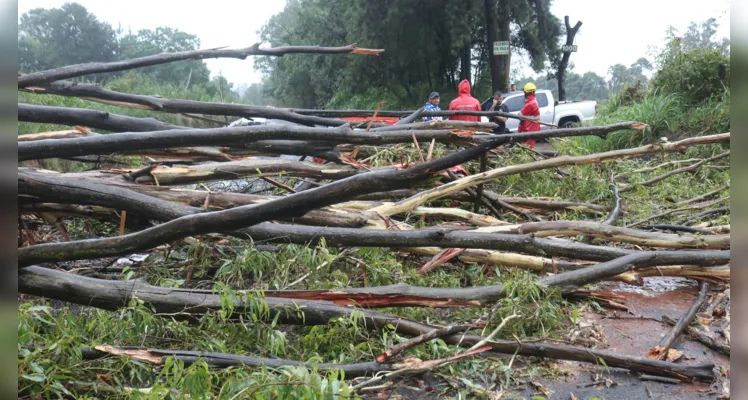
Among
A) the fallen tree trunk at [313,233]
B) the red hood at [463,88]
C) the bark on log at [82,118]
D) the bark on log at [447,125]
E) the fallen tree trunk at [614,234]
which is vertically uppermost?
the red hood at [463,88]

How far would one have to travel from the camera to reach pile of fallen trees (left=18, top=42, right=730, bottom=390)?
2273mm

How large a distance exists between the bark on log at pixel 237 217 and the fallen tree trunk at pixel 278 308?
113mm

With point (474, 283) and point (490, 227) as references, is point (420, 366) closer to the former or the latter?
point (474, 283)

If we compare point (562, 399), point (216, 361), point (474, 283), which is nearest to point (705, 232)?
point (474, 283)

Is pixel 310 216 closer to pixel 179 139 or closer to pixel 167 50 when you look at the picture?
pixel 179 139

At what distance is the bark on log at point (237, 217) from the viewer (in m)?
2.18

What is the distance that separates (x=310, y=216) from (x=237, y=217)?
35.6 inches

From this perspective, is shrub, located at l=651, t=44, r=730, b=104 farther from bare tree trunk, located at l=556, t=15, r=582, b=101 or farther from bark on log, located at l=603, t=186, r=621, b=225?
bare tree trunk, located at l=556, t=15, r=582, b=101

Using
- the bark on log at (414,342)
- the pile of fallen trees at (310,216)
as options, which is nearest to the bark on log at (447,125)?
the pile of fallen trees at (310,216)

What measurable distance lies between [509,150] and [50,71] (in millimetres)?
4043

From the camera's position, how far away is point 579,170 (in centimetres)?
552

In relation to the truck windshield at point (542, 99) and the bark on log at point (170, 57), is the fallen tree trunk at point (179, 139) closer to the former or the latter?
the bark on log at point (170, 57)

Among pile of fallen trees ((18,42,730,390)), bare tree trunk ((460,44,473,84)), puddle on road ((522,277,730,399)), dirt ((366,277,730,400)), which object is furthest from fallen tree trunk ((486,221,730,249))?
bare tree trunk ((460,44,473,84))

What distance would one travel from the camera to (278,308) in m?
2.35
